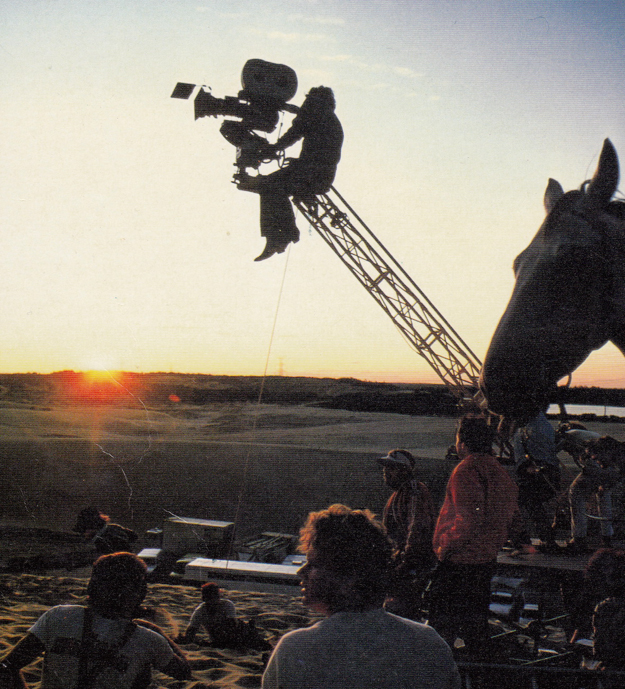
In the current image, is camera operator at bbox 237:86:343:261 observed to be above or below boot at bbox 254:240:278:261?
above

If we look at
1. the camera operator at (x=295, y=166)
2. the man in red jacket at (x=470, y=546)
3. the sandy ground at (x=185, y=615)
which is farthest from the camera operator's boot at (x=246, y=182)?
the man in red jacket at (x=470, y=546)

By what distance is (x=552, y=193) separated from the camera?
1868 mm

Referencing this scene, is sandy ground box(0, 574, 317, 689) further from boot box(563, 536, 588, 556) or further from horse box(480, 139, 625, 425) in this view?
horse box(480, 139, 625, 425)

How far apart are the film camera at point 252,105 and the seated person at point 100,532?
5563mm

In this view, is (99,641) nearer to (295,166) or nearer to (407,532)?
(407,532)

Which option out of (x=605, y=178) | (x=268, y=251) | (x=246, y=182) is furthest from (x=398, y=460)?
(x=246, y=182)

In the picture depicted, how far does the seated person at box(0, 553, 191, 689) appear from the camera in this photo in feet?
7.66

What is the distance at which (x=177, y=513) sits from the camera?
11.9 meters

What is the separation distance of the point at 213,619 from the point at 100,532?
4.79 ft

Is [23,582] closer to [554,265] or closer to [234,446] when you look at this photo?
[554,265]

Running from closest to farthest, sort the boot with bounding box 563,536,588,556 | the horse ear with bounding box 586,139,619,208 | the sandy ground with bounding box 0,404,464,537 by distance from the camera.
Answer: the horse ear with bounding box 586,139,619,208, the boot with bounding box 563,536,588,556, the sandy ground with bounding box 0,404,464,537

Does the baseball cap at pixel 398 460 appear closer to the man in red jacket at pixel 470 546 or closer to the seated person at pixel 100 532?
the man in red jacket at pixel 470 546

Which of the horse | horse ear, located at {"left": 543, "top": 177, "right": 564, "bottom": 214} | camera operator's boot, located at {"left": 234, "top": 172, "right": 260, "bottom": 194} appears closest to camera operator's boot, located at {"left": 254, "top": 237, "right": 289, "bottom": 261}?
camera operator's boot, located at {"left": 234, "top": 172, "right": 260, "bottom": 194}

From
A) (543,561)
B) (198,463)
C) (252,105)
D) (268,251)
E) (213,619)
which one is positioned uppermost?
(252,105)
